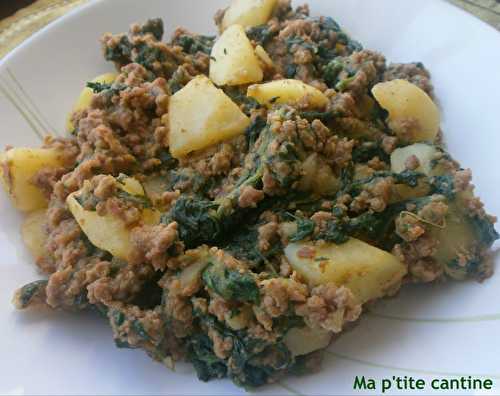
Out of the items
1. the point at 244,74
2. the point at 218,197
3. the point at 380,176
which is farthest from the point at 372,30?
the point at 218,197

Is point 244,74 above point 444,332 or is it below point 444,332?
above

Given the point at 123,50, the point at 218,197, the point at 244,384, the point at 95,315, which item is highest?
the point at 123,50

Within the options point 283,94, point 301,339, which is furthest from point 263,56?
point 301,339

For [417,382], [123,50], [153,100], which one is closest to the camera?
[417,382]

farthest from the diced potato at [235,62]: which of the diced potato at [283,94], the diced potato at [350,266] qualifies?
the diced potato at [350,266]

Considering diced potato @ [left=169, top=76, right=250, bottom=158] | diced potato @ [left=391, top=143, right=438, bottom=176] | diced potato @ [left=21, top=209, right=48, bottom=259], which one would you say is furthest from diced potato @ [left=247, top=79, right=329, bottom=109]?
diced potato @ [left=21, top=209, right=48, bottom=259]

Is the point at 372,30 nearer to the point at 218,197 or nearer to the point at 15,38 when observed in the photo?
the point at 218,197

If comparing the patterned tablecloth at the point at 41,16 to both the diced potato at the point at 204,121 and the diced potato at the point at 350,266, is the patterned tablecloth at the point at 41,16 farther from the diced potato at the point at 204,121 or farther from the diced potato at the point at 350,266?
the diced potato at the point at 350,266

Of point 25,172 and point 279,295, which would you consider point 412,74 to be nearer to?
point 279,295
